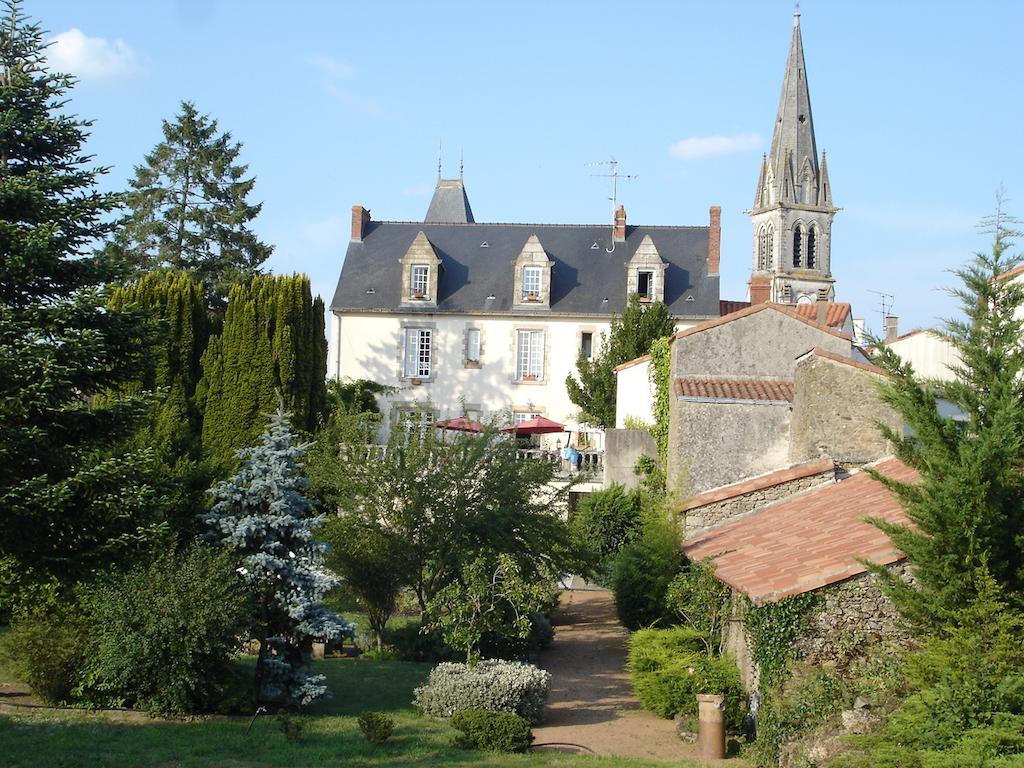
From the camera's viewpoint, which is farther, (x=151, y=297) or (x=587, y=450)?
(x=587, y=450)

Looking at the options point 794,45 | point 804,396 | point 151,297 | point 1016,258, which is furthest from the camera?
point 794,45

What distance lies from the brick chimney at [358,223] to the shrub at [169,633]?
31112mm

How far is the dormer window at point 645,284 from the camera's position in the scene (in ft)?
137

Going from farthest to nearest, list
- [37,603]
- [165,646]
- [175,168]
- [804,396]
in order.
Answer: [175,168] < [804,396] < [37,603] < [165,646]

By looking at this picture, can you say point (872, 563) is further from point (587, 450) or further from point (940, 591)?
point (587, 450)

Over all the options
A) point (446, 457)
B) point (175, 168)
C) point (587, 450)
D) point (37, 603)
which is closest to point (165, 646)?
point (37, 603)

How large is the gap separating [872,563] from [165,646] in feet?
29.1

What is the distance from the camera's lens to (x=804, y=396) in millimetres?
19062

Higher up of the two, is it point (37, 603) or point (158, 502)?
point (158, 502)

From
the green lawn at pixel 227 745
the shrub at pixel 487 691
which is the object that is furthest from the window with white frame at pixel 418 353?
the green lawn at pixel 227 745

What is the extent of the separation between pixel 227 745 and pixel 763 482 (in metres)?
10.2

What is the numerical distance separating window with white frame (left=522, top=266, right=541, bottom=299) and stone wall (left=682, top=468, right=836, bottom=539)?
23.8m

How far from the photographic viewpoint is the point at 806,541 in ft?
47.0

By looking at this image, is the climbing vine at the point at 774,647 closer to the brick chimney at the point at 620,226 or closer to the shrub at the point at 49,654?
the shrub at the point at 49,654
